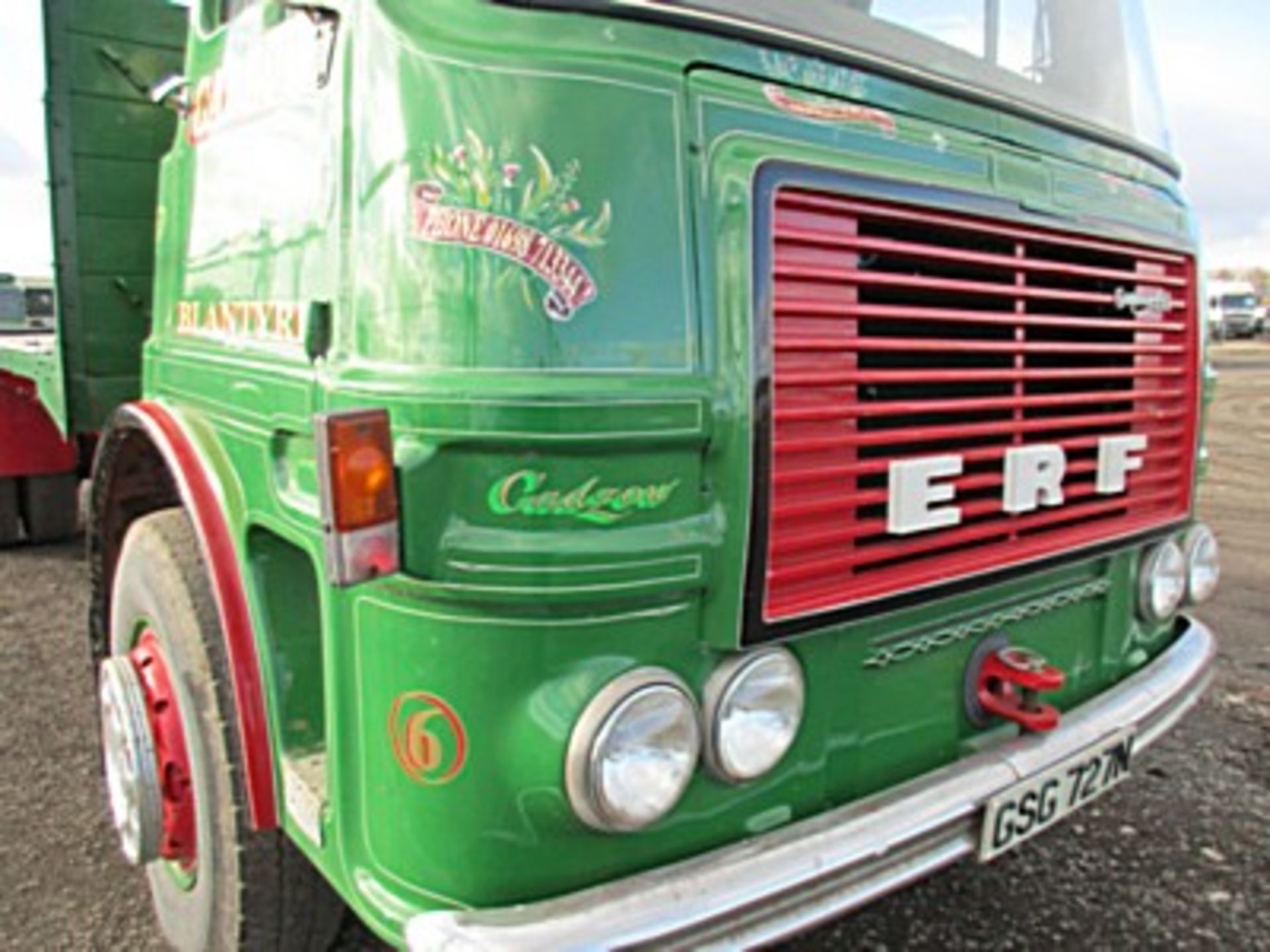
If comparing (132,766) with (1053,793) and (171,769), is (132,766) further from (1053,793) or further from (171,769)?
(1053,793)

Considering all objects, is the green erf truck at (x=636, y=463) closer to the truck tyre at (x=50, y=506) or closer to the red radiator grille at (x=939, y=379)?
the red radiator grille at (x=939, y=379)

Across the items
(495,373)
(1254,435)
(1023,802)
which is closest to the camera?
(495,373)

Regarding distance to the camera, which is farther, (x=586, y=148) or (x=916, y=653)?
(x=916, y=653)

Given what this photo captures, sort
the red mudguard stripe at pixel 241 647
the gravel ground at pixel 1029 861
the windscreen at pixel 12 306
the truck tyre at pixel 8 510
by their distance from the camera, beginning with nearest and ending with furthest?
the red mudguard stripe at pixel 241 647, the gravel ground at pixel 1029 861, the truck tyre at pixel 8 510, the windscreen at pixel 12 306

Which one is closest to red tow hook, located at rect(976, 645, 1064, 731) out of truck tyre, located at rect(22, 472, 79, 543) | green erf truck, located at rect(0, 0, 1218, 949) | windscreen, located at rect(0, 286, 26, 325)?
green erf truck, located at rect(0, 0, 1218, 949)

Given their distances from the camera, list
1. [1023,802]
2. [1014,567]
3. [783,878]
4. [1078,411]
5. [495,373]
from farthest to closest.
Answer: [1078,411], [1014,567], [1023,802], [783,878], [495,373]

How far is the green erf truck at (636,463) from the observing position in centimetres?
159

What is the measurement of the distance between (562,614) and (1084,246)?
5.22ft

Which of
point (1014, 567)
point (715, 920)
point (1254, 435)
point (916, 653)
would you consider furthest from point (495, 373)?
point (1254, 435)

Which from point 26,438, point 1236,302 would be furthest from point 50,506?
point 1236,302

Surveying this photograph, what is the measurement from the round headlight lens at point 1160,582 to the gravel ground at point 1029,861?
0.43 m

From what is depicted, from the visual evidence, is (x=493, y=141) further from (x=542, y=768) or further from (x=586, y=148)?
(x=542, y=768)

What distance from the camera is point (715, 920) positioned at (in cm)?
165

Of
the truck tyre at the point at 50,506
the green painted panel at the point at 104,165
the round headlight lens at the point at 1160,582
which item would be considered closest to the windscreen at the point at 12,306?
the truck tyre at the point at 50,506
